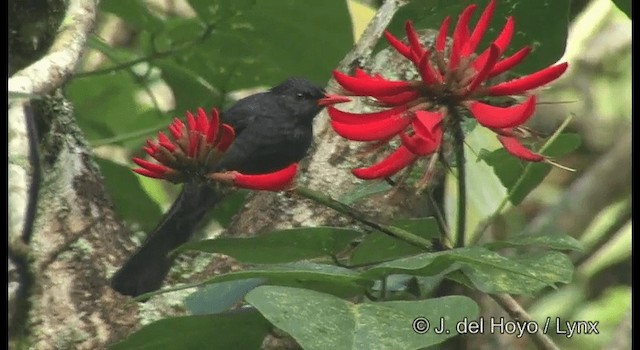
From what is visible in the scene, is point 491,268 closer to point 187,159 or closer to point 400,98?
point 400,98

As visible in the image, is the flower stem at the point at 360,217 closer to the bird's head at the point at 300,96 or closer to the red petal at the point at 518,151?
the red petal at the point at 518,151

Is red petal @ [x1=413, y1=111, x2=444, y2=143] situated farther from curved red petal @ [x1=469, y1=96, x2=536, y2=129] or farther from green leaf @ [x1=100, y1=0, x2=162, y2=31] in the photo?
green leaf @ [x1=100, y1=0, x2=162, y2=31]

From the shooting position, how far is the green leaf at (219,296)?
112cm

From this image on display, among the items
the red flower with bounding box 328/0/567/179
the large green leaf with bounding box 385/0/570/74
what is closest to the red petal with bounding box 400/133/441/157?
the red flower with bounding box 328/0/567/179

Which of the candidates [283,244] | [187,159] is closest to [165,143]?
[187,159]

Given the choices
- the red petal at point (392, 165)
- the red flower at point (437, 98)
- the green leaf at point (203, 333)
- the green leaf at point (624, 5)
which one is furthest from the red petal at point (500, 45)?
the green leaf at point (624, 5)

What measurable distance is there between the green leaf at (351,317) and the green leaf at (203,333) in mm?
125

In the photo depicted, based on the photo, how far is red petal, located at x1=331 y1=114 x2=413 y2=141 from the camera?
1023mm

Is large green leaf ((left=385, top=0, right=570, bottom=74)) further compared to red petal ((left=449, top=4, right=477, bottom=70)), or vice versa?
large green leaf ((left=385, top=0, right=570, bottom=74))

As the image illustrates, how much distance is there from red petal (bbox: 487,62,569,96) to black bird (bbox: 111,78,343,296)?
1.38 ft

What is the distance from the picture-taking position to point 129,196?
5.59ft

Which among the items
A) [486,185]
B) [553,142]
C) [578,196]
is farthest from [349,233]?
[578,196]

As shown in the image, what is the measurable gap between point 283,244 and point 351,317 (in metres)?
0.17

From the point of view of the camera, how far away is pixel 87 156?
1.46 m
